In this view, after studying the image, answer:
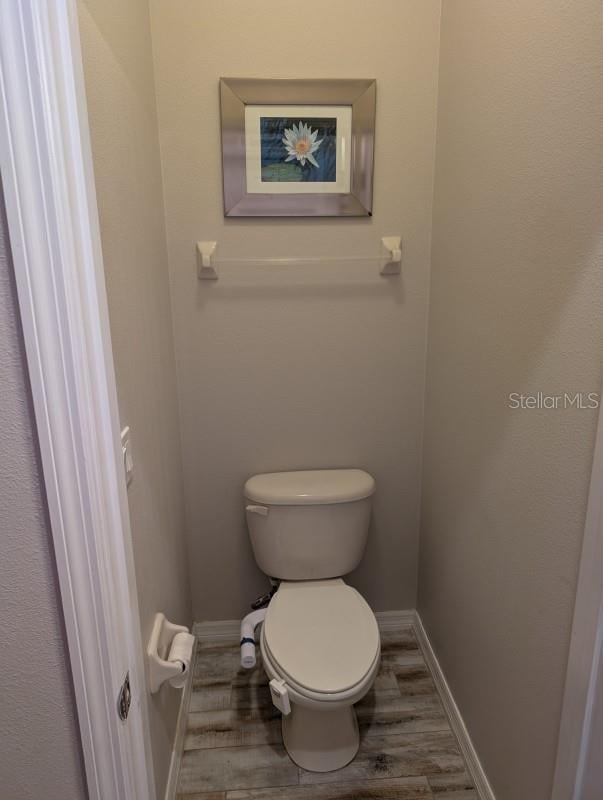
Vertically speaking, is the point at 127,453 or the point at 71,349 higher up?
the point at 71,349

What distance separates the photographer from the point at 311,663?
4.85 feet

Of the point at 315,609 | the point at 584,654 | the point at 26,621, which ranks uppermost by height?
the point at 26,621

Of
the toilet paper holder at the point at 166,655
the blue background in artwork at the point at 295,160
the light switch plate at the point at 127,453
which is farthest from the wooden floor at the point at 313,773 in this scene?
the blue background in artwork at the point at 295,160

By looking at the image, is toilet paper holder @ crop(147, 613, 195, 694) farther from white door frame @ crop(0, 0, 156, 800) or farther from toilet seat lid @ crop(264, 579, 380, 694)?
white door frame @ crop(0, 0, 156, 800)

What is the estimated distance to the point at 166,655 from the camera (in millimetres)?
1353

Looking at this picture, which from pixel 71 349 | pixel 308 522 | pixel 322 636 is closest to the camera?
pixel 71 349

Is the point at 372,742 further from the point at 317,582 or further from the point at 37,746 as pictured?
the point at 37,746

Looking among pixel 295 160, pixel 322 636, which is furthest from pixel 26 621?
pixel 295 160

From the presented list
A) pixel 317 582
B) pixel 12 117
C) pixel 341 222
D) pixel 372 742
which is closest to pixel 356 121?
pixel 341 222

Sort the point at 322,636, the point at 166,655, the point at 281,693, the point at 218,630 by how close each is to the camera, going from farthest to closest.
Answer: the point at 218,630, the point at 322,636, the point at 281,693, the point at 166,655

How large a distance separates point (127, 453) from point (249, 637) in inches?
38.9

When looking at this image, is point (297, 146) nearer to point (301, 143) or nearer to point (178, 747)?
point (301, 143)

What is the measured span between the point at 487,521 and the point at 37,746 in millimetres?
1129

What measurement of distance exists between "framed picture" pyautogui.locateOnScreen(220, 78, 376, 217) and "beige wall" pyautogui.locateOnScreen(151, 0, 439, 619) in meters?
0.04
